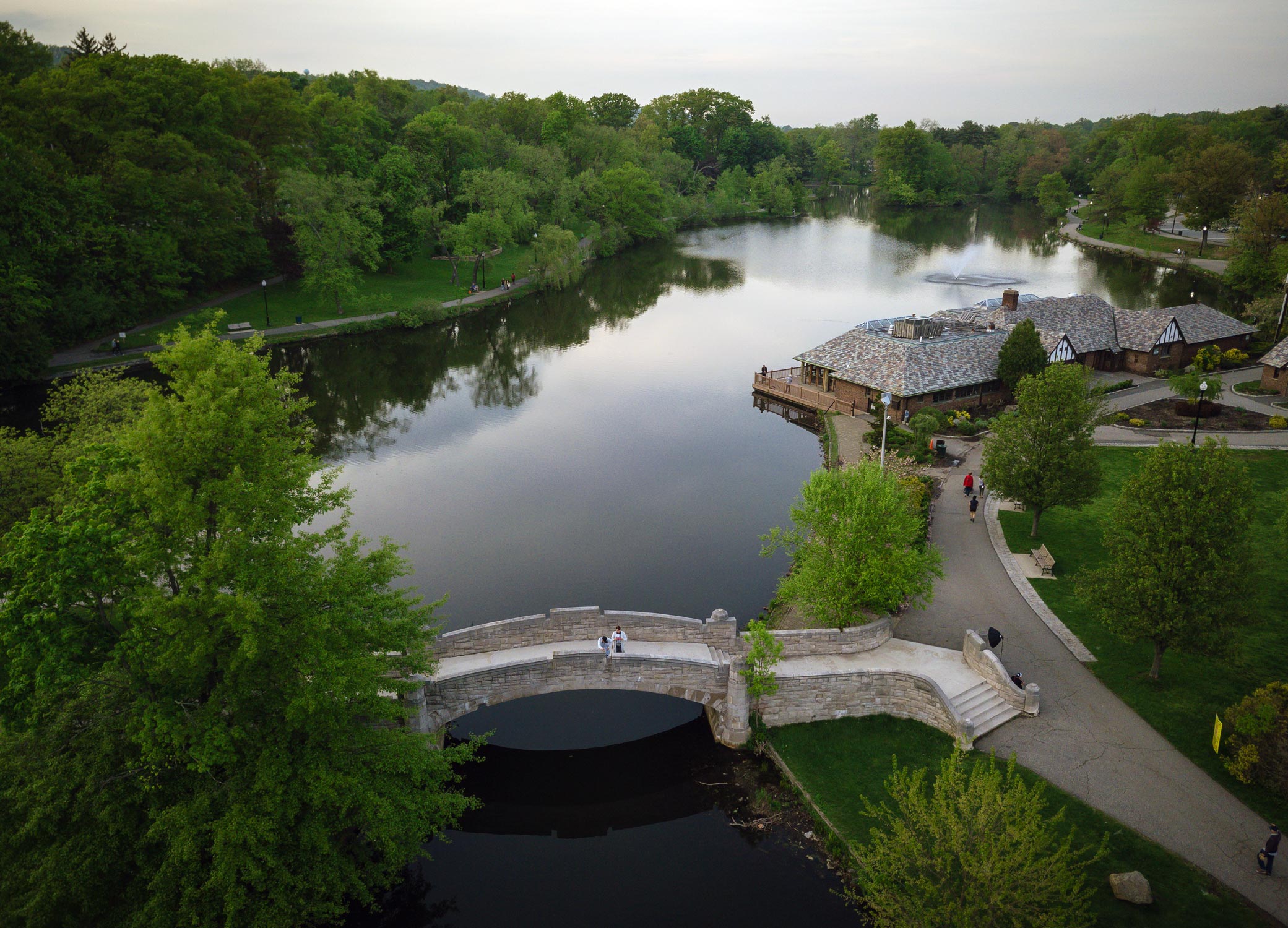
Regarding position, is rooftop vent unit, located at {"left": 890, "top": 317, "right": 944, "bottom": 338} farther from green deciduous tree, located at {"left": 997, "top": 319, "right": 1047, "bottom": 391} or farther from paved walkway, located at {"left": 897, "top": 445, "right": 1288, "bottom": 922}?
paved walkway, located at {"left": 897, "top": 445, "right": 1288, "bottom": 922}

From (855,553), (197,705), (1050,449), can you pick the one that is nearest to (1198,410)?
(1050,449)

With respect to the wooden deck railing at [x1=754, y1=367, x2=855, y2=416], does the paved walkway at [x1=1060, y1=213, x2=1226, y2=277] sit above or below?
above

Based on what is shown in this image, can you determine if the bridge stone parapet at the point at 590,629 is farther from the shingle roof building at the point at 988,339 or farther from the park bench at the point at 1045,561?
the shingle roof building at the point at 988,339

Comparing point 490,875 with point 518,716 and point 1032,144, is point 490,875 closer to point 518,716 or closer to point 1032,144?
point 518,716

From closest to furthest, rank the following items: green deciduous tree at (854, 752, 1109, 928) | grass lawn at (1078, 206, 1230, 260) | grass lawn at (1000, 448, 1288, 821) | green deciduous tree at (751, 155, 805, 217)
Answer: green deciduous tree at (854, 752, 1109, 928) → grass lawn at (1000, 448, 1288, 821) → grass lawn at (1078, 206, 1230, 260) → green deciduous tree at (751, 155, 805, 217)

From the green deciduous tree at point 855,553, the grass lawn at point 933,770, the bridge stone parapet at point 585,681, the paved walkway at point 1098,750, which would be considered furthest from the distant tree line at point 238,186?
the paved walkway at point 1098,750

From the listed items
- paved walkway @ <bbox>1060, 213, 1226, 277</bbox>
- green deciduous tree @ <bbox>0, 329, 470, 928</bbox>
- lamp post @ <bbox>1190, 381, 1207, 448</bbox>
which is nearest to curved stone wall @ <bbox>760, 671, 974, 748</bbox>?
green deciduous tree @ <bbox>0, 329, 470, 928</bbox>

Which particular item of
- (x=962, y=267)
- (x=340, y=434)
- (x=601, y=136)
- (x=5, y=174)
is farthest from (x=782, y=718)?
(x=601, y=136)

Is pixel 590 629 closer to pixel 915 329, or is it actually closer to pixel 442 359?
pixel 915 329
